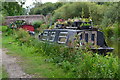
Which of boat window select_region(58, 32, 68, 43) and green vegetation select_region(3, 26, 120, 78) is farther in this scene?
boat window select_region(58, 32, 68, 43)

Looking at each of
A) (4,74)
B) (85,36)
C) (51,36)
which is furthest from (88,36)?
(4,74)

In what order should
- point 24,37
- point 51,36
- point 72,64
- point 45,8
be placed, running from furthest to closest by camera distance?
point 45,8
point 24,37
point 51,36
point 72,64

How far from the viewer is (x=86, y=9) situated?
24984 millimetres

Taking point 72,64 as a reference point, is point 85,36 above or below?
above

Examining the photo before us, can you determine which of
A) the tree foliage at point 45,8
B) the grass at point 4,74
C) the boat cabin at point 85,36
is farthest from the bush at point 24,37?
the tree foliage at point 45,8

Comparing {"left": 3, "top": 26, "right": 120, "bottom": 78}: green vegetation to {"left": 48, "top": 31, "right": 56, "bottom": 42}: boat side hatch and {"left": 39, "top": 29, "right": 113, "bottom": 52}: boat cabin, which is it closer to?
{"left": 39, "top": 29, "right": 113, "bottom": 52}: boat cabin

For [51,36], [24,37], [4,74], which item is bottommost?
[4,74]

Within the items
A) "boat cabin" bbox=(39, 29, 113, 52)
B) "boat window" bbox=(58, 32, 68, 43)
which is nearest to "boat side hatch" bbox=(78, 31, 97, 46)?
"boat cabin" bbox=(39, 29, 113, 52)

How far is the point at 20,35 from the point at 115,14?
8698 mm

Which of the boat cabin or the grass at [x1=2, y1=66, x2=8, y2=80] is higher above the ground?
the boat cabin

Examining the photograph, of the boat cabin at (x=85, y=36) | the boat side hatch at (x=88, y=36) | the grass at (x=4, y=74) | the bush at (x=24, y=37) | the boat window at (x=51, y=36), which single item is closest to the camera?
the grass at (x=4, y=74)

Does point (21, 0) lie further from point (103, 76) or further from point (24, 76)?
point (103, 76)

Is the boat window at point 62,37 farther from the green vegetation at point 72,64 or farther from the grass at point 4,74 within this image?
the grass at point 4,74

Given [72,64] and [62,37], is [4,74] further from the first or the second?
[62,37]
